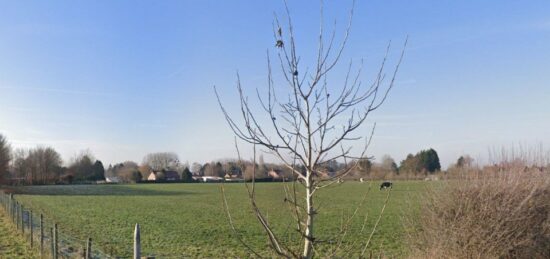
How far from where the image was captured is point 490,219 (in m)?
8.78

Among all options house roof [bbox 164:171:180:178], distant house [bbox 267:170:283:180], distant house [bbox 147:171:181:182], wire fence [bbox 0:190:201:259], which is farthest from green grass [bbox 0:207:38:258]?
house roof [bbox 164:171:180:178]

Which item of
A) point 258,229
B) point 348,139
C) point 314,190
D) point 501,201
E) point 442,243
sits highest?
point 348,139

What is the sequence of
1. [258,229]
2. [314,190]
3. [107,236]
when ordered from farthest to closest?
[258,229] < [107,236] < [314,190]

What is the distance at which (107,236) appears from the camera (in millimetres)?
17156

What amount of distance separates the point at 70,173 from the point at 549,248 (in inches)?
4525

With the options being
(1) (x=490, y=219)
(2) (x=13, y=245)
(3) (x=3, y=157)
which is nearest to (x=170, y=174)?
(3) (x=3, y=157)

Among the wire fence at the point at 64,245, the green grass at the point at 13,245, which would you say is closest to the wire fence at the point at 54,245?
the wire fence at the point at 64,245

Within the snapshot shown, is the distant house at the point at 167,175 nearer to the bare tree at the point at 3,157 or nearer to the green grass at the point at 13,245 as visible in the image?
the bare tree at the point at 3,157

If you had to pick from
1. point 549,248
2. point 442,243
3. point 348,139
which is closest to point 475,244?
point 442,243

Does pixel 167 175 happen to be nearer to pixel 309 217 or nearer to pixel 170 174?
→ pixel 170 174

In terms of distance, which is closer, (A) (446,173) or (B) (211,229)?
(A) (446,173)

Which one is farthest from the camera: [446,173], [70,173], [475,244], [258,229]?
[70,173]

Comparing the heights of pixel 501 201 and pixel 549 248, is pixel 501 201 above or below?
above

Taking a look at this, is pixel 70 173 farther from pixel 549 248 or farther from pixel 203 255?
pixel 549 248
